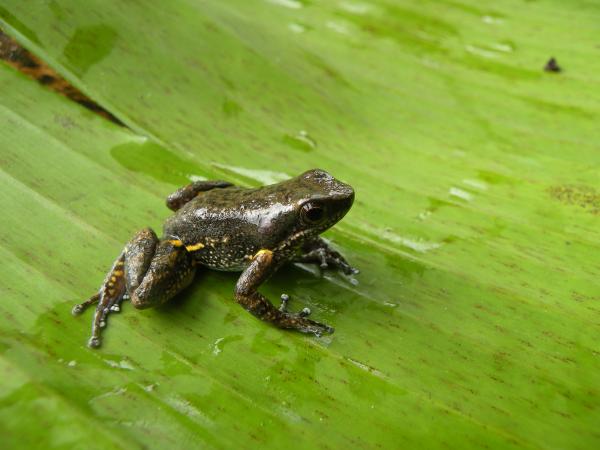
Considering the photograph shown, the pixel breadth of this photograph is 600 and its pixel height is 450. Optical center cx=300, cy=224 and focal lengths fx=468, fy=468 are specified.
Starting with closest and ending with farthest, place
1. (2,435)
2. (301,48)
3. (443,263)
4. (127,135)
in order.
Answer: (2,435), (443,263), (127,135), (301,48)

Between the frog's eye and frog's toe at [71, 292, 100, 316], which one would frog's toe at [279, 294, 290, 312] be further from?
frog's toe at [71, 292, 100, 316]

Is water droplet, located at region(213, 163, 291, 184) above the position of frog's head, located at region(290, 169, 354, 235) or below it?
below

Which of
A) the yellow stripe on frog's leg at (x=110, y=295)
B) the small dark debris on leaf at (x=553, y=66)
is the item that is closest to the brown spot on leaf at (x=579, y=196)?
the small dark debris on leaf at (x=553, y=66)

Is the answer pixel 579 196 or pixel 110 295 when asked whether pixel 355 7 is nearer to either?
pixel 579 196

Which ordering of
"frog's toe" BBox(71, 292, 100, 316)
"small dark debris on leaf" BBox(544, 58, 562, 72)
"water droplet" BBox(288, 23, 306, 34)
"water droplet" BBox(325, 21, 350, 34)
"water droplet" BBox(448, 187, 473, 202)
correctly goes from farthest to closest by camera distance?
"water droplet" BBox(325, 21, 350, 34)
"water droplet" BBox(288, 23, 306, 34)
"small dark debris on leaf" BBox(544, 58, 562, 72)
"water droplet" BBox(448, 187, 473, 202)
"frog's toe" BBox(71, 292, 100, 316)

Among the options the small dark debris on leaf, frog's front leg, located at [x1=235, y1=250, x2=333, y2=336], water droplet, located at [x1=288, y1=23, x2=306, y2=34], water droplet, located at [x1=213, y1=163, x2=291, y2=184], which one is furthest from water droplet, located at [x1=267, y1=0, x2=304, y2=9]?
frog's front leg, located at [x1=235, y1=250, x2=333, y2=336]

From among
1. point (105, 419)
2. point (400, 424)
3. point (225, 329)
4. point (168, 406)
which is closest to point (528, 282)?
point (400, 424)

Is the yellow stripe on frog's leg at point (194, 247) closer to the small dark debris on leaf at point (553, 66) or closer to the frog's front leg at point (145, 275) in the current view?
the frog's front leg at point (145, 275)

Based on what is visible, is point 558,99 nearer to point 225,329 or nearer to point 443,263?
point 443,263
